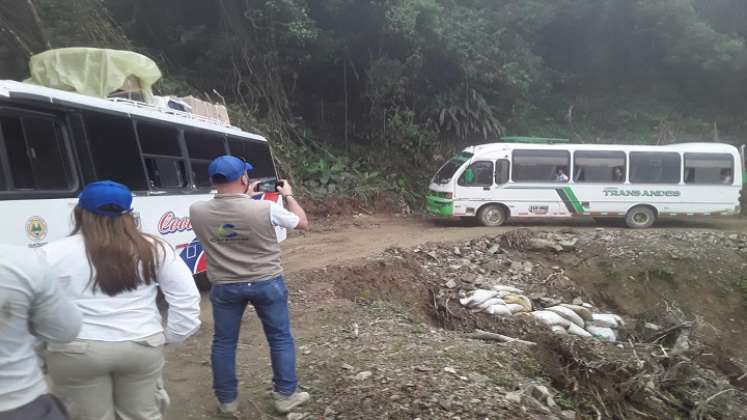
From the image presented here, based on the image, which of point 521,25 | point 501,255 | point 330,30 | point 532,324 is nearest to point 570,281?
point 501,255

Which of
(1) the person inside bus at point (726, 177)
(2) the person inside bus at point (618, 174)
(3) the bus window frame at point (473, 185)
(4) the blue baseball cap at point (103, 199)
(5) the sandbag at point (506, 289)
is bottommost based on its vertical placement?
(5) the sandbag at point (506, 289)

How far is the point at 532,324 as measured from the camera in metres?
7.68

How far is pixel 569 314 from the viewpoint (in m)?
8.51

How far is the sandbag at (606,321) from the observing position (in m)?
8.58

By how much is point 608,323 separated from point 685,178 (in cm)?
820

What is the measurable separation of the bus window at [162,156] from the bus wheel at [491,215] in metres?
8.92

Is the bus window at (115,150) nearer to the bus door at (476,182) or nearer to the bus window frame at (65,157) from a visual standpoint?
the bus window frame at (65,157)

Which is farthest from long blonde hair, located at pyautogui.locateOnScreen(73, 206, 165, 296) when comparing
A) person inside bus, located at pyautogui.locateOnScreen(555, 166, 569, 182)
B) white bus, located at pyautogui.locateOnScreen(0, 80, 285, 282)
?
person inside bus, located at pyautogui.locateOnScreen(555, 166, 569, 182)

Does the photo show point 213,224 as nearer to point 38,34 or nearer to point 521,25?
point 38,34

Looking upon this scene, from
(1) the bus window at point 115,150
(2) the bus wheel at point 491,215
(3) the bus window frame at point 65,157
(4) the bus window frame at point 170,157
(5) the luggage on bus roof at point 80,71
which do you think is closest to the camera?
(3) the bus window frame at point 65,157

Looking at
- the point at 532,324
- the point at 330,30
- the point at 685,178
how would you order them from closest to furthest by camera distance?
the point at 532,324
the point at 685,178
the point at 330,30

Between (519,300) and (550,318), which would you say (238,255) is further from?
(519,300)

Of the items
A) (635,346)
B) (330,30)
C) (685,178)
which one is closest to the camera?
(635,346)

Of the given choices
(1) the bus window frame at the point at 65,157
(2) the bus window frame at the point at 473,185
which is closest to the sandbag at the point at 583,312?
(2) the bus window frame at the point at 473,185
